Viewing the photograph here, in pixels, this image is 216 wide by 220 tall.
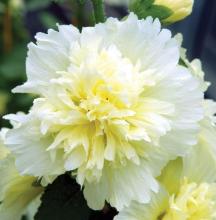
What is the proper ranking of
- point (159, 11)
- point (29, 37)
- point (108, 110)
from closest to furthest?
point (108, 110) → point (159, 11) → point (29, 37)

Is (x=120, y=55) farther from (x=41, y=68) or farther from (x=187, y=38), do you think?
(x=187, y=38)

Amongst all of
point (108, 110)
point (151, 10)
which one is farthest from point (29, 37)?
point (108, 110)

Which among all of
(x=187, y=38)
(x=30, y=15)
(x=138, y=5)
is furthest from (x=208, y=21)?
(x=138, y=5)

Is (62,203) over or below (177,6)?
below

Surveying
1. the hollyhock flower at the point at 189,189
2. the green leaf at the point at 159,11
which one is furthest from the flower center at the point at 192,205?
the green leaf at the point at 159,11

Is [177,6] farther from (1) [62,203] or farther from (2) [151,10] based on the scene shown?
(1) [62,203]

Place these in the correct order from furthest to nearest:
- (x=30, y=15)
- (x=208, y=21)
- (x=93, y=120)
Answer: (x=30, y=15)
(x=208, y=21)
(x=93, y=120)

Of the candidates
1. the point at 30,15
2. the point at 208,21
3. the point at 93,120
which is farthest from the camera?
the point at 30,15
